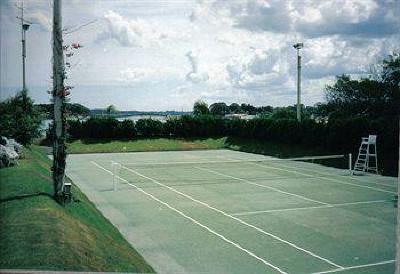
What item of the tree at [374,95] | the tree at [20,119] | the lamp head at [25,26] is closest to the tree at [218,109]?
the tree at [374,95]

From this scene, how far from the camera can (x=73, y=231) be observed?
7.93 m

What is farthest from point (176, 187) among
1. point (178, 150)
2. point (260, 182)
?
point (178, 150)

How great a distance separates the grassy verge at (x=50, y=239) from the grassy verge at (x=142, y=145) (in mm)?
23286

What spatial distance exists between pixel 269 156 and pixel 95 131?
1486cm

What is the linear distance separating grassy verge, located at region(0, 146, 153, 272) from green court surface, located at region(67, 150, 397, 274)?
107 cm

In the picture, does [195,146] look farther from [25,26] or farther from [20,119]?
[25,26]

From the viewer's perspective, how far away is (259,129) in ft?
115

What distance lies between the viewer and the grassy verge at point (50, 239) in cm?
645

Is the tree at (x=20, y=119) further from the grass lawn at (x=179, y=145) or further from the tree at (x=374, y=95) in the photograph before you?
the tree at (x=374, y=95)

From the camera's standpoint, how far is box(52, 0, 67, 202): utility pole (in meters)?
9.66

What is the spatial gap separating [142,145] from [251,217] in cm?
2352

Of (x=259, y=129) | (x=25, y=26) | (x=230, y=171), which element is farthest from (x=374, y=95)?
(x=25, y=26)

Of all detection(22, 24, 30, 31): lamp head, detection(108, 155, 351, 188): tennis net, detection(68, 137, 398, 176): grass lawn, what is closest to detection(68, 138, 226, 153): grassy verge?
detection(68, 137, 398, 176): grass lawn

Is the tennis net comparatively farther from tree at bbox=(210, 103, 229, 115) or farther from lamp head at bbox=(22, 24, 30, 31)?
tree at bbox=(210, 103, 229, 115)
